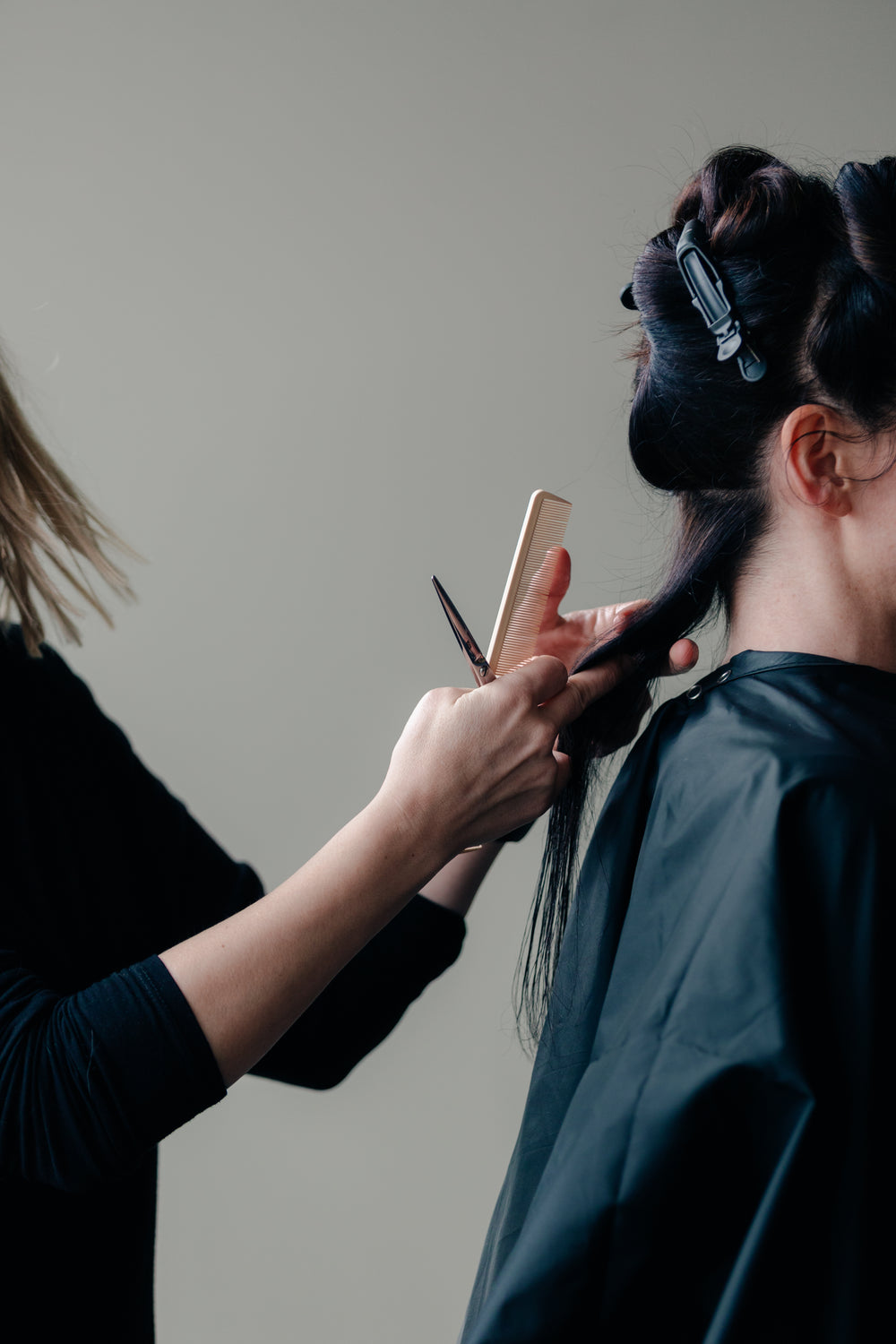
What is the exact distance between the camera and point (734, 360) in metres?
0.76

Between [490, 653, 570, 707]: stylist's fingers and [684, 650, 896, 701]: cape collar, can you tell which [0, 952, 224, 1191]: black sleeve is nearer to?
[490, 653, 570, 707]: stylist's fingers

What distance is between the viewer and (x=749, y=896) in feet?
2.02

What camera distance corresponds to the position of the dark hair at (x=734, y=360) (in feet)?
2.41

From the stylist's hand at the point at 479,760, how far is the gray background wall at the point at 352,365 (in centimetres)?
84

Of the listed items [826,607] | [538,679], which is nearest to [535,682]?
[538,679]

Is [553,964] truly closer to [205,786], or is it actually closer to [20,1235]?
[20,1235]

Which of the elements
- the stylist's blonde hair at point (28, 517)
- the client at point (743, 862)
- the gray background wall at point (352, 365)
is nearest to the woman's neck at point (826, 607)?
the client at point (743, 862)

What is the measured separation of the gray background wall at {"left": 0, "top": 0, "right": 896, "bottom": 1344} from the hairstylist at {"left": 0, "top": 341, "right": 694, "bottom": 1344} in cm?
63

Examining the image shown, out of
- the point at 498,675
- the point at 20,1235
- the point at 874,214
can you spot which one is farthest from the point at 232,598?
the point at 874,214

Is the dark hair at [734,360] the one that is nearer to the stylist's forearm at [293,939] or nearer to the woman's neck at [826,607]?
the woman's neck at [826,607]

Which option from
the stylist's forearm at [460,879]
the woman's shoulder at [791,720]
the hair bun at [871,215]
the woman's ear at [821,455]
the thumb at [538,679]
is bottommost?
the stylist's forearm at [460,879]

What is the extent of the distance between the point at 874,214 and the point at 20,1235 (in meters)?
0.95

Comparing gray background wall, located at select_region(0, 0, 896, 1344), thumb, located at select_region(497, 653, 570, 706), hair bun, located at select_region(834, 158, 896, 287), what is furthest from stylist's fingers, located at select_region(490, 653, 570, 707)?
gray background wall, located at select_region(0, 0, 896, 1344)

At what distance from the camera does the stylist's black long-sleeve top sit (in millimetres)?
643
